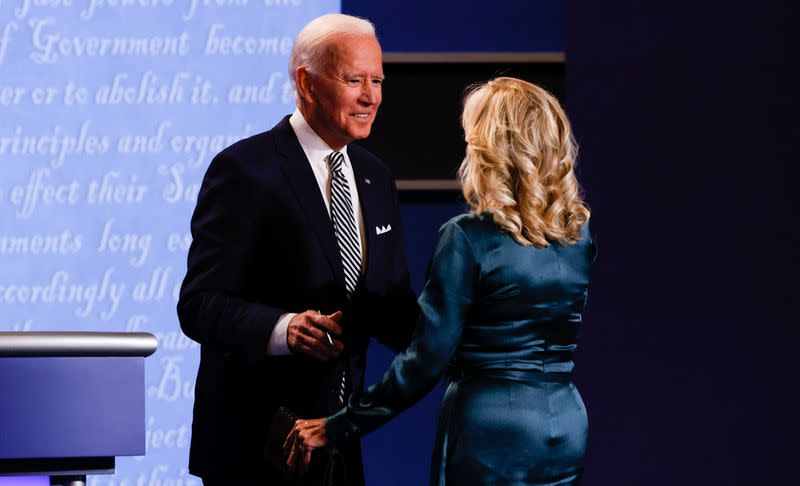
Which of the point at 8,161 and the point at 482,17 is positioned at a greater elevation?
the point at 482,17

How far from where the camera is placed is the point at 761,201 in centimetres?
430

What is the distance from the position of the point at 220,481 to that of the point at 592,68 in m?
2.25

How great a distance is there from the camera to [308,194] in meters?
2.71

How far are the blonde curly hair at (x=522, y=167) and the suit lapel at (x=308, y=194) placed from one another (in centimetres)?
39

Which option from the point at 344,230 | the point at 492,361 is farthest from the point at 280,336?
the point at 492,361

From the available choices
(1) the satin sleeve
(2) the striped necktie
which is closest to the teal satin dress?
(1) the satin sleeve

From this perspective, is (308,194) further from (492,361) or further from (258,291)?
(492,361)

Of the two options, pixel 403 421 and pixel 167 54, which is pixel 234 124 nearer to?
pixel 167 54

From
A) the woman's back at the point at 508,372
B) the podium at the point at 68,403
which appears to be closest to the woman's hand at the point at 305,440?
the woman's back at the point at 508,372

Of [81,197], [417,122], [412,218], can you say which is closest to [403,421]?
[412,218]

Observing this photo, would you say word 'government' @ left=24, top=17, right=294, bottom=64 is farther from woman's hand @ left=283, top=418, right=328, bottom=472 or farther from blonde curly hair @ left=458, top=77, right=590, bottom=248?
woman's hand @ left=283, top=418, right=328, bottom=472

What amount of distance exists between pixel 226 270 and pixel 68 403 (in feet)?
1.68

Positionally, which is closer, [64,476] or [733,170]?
[64,476]

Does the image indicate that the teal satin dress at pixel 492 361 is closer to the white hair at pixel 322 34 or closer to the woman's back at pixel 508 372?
the woman's back at pixel 508 372
